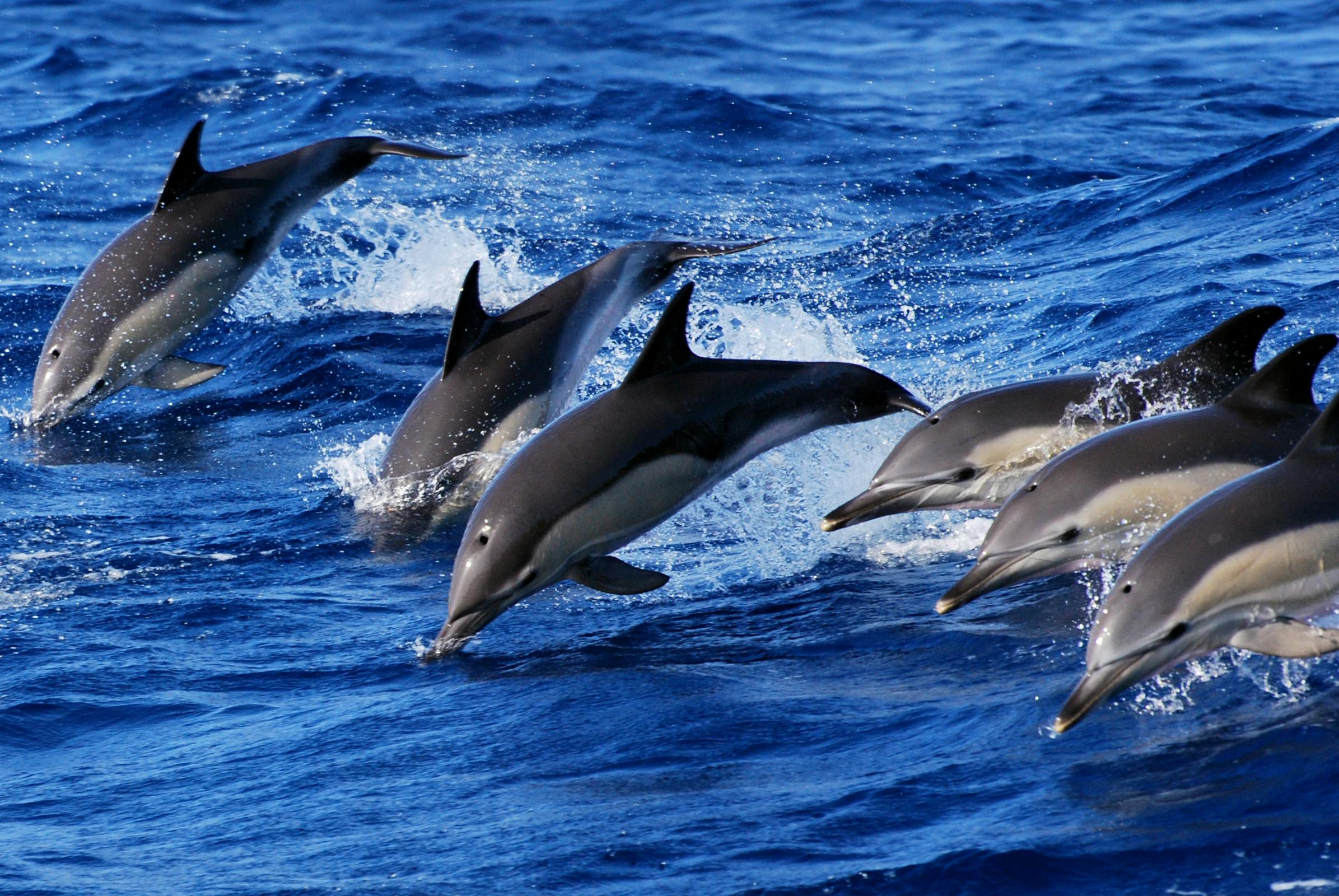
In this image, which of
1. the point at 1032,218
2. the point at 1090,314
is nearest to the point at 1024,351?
the point at 1090,314

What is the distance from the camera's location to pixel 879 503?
19.4ft

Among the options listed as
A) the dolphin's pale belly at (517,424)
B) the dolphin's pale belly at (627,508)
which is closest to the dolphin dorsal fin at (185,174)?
the dolphin's pale belly at (517,424)

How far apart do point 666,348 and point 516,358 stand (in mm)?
1785

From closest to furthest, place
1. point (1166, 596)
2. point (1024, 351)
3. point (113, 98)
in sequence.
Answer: point (1166, 596), point (1024, 351), point (113, 98)

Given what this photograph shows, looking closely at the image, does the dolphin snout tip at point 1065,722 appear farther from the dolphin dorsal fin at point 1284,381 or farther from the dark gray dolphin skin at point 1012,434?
the dark gray dolphin skin at point 1012,434

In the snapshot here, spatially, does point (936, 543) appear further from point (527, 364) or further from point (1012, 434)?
point (527, 364)

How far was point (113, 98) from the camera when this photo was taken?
1859 cm

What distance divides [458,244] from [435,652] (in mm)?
7407

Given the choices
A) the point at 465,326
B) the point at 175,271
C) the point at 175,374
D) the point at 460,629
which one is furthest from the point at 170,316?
the point at 460,629

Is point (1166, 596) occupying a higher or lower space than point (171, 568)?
higher

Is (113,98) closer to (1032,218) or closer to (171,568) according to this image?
(1032,218)

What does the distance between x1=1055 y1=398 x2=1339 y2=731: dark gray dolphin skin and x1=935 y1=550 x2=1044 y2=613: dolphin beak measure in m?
0.64

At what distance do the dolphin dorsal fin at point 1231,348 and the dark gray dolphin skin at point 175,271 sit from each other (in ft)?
15.4

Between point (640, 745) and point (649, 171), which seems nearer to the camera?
point (640, 745)
